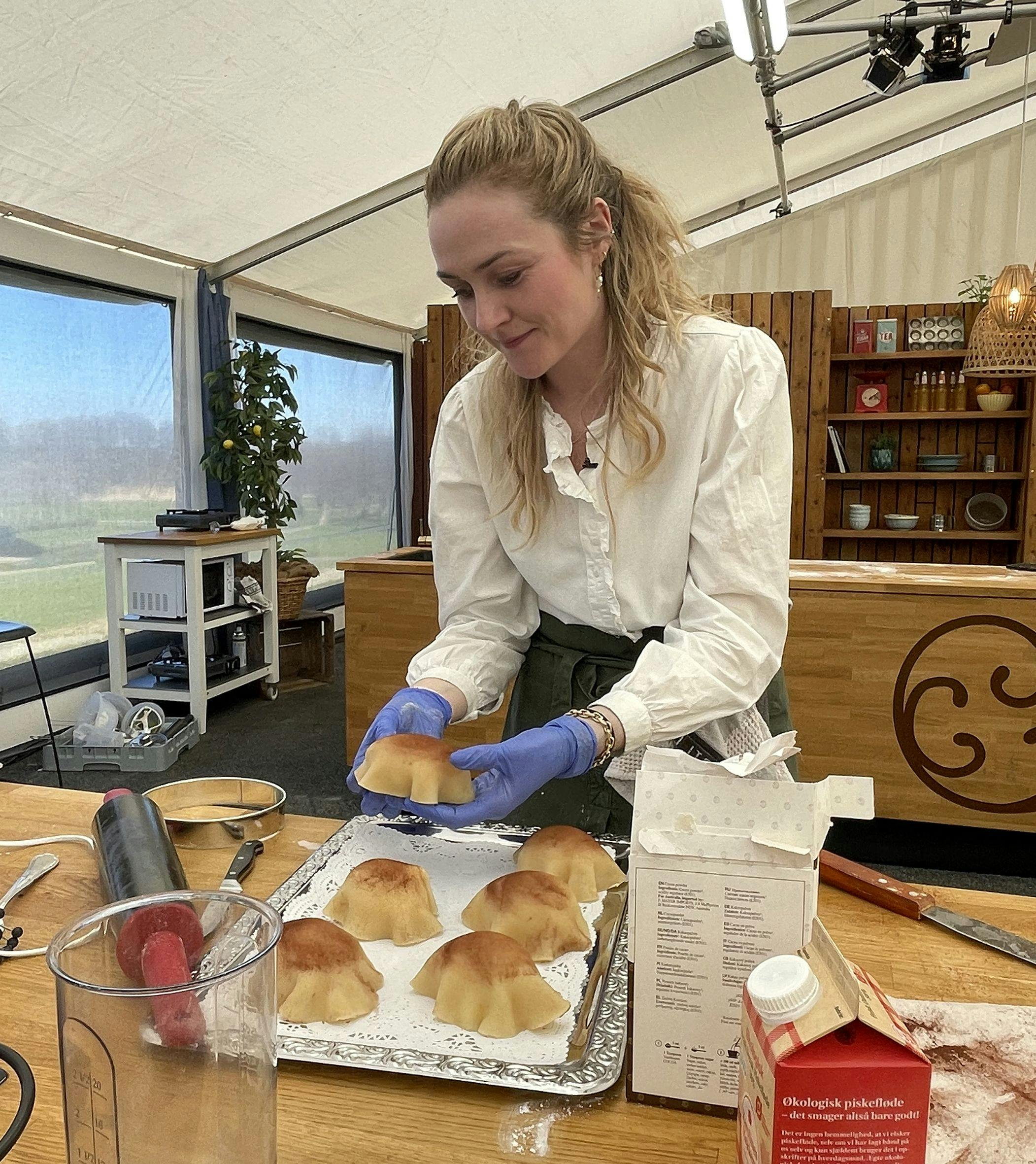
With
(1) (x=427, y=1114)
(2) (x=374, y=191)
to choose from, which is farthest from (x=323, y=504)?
(1) (x=427, y=1114)

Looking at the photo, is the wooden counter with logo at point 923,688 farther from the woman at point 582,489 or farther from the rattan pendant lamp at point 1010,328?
the woman at point 582,489

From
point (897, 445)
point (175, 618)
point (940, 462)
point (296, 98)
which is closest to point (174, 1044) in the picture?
point (296, 98)

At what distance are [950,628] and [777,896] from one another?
281cm

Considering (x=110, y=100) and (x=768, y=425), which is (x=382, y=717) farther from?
(x=110, y=100)

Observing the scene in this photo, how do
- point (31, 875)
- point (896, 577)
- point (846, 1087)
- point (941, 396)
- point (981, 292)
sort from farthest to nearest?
point (941, 396)
point (981, 292)
point (896, 577)
point (31, 875)
point (846, 1087)

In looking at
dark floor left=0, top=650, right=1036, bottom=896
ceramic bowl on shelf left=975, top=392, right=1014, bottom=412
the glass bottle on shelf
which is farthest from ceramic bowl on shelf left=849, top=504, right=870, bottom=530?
dark floor left=0, top=650, right=1036, bottom=896

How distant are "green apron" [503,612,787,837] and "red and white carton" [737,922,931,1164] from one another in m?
0.79

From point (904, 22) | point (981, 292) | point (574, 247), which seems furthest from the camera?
point (981, 292)

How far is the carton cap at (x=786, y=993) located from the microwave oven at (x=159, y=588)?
14.4 ft

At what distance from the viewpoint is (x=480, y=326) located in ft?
3.83

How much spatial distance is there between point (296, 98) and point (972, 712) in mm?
3394

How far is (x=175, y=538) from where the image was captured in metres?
4.49

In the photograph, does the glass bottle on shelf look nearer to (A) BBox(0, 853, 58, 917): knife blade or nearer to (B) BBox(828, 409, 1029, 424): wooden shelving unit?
(B) BBox(828, 409, 1029, 424): wooden shelving unit

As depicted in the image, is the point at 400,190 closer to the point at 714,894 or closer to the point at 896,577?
the point at 896,577
